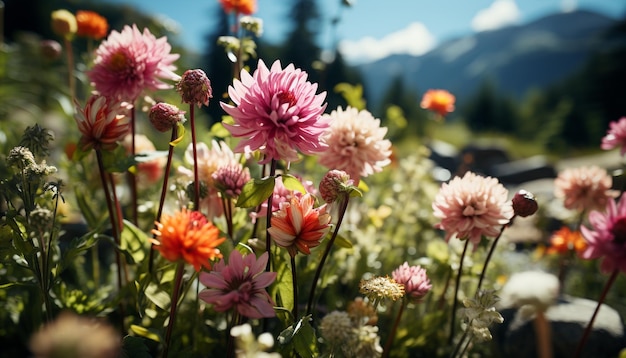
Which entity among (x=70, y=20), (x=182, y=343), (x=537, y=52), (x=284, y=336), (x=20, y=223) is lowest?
(x=182, y=343)

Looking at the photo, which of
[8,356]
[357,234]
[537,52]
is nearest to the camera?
[8,356]

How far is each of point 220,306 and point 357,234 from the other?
2.96 ft

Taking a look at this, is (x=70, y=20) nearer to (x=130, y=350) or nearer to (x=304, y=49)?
(x=130, y=350)

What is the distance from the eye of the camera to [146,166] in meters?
1.67

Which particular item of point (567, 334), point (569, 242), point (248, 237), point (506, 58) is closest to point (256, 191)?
point (248, 237)

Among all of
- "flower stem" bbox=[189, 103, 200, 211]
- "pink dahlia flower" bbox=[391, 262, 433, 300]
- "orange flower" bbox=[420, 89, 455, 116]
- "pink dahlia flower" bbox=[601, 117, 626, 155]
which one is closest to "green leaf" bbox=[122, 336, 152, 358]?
"flower stem" bbox=[189, 103, 200, 211]

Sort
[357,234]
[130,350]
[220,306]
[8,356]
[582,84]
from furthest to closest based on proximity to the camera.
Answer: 1. [582,84]
2. [357,234]
3. [8,356]
4. [130,350]
5. [220,306]

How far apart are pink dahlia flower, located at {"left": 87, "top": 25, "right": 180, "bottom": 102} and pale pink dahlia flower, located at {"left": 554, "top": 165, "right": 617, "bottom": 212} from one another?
1490mm

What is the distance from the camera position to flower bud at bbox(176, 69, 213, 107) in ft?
2.89

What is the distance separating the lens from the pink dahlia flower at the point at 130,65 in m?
1.07

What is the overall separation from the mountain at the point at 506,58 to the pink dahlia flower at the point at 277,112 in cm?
10352

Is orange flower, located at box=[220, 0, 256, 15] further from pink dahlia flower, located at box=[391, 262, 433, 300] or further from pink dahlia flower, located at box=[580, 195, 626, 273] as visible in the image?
pink dahlia flower, located at box=[580, 195, 626, 273]

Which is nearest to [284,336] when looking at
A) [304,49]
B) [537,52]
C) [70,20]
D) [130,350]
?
[130,350]

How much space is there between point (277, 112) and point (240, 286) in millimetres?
346
